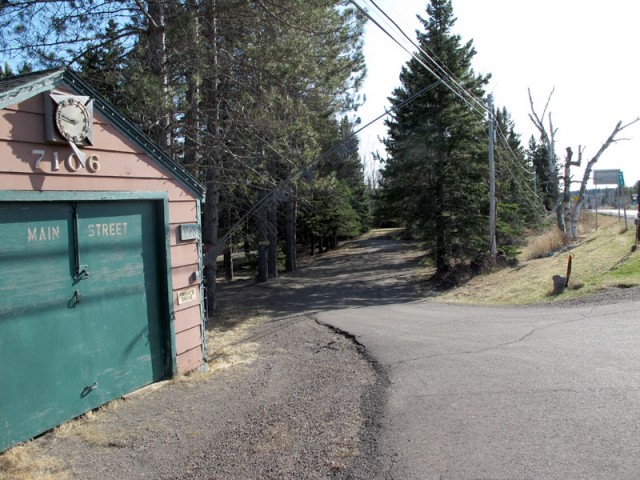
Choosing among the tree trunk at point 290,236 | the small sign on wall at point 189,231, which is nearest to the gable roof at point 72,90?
the small sign on wall at point 189,231

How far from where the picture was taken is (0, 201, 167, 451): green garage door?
4.36 m

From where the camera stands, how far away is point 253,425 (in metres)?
4.75

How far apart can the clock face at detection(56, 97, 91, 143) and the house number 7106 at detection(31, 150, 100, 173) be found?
191mm

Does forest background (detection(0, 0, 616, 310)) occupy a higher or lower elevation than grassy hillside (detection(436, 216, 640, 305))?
higher

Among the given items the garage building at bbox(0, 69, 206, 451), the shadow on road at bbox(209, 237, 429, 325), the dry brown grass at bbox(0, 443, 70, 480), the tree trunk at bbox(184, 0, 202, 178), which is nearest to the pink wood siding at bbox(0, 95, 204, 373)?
the garage building at bbox(0, 69, 206, 451)

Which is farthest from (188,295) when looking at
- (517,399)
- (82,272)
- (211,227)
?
(211,227)

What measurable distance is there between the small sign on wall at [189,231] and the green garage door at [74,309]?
41 centimetres

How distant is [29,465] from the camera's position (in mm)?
3967

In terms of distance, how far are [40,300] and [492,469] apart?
13.5ft

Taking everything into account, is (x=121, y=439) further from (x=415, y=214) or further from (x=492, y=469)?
(x=415, y=214)

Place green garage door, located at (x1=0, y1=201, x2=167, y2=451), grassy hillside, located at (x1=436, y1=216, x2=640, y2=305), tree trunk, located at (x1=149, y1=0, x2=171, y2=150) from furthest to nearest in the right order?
grassy hillside, located at (x1=436, y1=216, x2=640, y2=305) → tree trunk, located at (x1=149, y1=0, x2=171, y2=150) → green garage door, located at (x1=0, y1=201, x2=167, y2=451)

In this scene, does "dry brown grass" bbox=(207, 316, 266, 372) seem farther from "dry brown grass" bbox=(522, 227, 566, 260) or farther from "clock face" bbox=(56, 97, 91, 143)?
"dry brown grass" bbox=(522, 227, 566, 260)

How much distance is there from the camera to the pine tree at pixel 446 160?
Result: 18.2m

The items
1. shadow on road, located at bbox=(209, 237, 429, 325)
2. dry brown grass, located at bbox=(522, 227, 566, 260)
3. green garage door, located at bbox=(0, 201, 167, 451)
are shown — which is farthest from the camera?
dry brown grass, located at bbox=(522, 227, 566, 260)
